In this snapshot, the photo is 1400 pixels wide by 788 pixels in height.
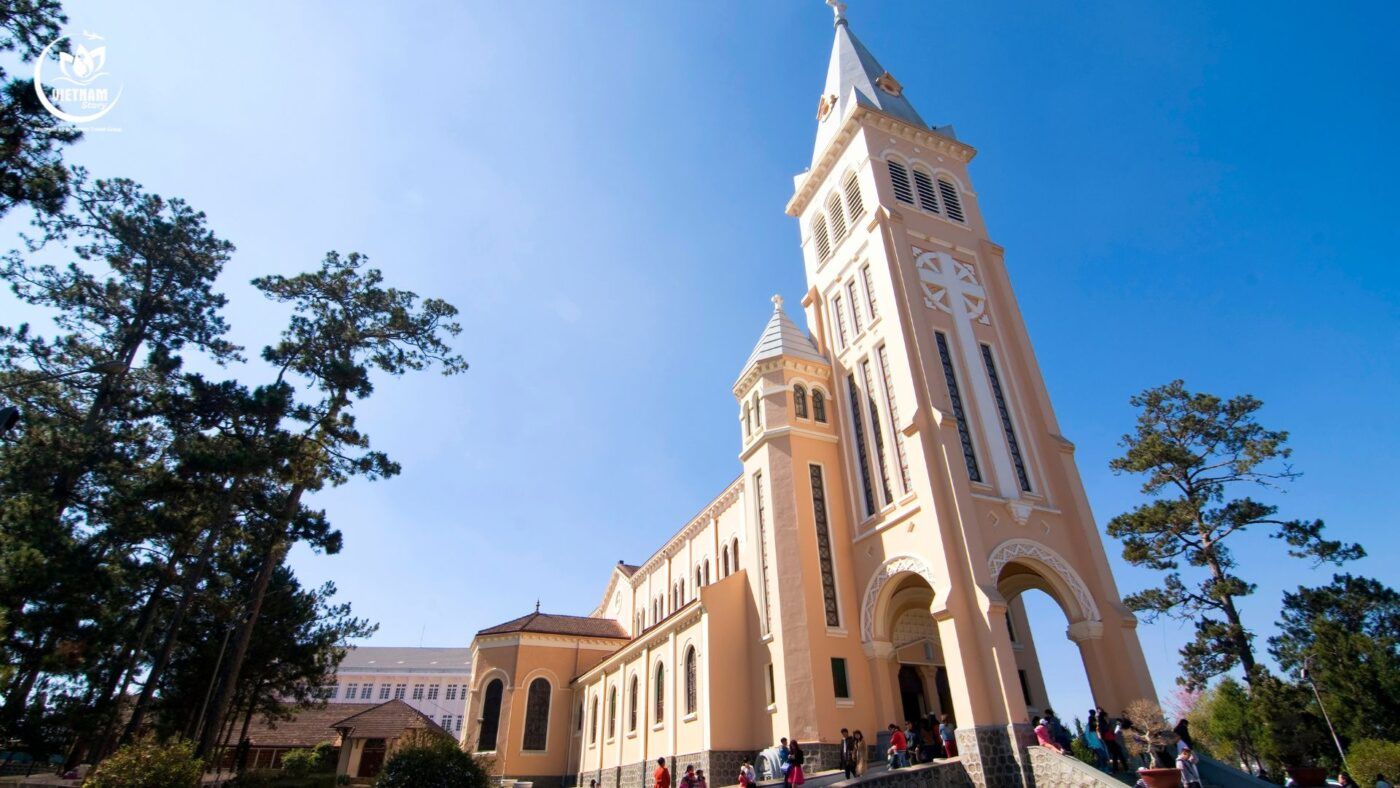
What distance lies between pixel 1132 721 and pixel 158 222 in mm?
27754

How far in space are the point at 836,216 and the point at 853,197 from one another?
3.97ft

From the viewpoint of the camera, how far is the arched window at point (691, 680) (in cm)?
2150

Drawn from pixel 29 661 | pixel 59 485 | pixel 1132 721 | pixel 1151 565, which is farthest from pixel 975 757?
pixel 59 485

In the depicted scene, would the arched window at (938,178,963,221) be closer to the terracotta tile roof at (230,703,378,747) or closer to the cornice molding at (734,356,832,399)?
the cornice molding at (734,356,832,399)

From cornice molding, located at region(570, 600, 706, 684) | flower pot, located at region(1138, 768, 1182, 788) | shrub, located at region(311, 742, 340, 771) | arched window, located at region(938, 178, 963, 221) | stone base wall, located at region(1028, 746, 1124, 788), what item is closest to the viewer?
flower pot, located at region(1138, 768, 1182, 788)

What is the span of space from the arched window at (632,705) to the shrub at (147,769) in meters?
14.6

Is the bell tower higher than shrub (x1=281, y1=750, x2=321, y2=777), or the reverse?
the bell tower

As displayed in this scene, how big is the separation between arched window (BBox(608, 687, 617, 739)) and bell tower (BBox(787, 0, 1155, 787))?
40.9ft

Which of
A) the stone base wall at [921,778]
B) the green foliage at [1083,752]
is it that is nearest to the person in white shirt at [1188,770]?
the green foliage at [1083,752]

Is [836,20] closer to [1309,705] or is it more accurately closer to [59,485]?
[1309,705]

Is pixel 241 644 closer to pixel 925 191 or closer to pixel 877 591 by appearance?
pixel 877 591

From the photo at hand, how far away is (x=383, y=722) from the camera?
35219 mm

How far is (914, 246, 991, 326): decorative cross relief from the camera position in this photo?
22.7m

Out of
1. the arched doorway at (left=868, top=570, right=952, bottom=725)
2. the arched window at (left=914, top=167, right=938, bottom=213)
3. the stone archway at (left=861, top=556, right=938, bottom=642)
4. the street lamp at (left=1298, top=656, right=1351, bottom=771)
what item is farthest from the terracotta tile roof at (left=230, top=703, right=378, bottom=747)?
the street lamp at (left=1298, top=656, right=1351, bottom=771)
